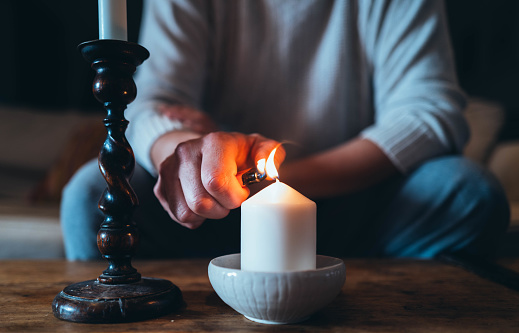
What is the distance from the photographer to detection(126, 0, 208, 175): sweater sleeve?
99 centimetres

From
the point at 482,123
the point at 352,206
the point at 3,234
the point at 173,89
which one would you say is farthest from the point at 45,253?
the point at 482,123

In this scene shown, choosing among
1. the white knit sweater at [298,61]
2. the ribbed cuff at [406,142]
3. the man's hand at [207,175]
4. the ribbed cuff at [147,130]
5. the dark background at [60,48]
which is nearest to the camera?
the man's hand at [207,175]

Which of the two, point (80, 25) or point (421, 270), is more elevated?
point (80, 25)

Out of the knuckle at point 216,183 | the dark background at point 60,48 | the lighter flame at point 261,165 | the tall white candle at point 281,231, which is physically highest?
the dark background at point 60,48

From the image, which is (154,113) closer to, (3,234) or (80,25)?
(3,234)

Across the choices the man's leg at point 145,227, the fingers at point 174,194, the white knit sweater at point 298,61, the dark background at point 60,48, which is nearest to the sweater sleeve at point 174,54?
the white knit sweater at point 298,61

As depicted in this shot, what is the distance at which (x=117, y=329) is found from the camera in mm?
390

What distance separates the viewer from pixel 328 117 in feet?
3.50

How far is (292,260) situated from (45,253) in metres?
1.14

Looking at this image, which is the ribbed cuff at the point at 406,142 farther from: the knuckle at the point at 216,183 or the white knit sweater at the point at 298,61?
the knuckle at the point at 216,183

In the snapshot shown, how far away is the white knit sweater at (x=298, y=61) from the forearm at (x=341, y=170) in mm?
107

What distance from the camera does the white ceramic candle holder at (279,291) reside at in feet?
1.21

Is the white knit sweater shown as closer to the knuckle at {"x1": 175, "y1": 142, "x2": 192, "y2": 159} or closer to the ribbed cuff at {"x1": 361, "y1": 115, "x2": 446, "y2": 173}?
the ribbed cuff at {"x1": 361, "y1": 115, "x2": 446, "y2": 173}

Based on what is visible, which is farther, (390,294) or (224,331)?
(390,294)
